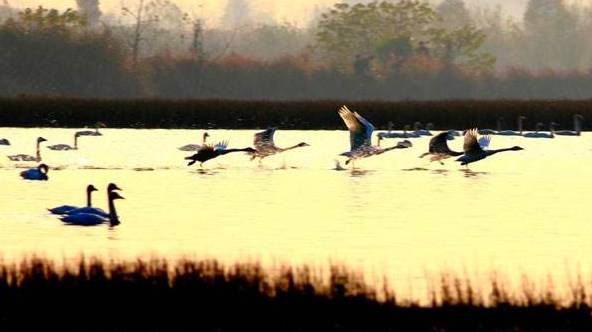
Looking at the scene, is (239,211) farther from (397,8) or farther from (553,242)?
(397,8)

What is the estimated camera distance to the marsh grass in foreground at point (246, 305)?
44.0ft

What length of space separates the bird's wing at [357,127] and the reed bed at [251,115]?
32.2 metres

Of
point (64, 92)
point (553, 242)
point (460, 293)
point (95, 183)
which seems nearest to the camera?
point (460, 293)

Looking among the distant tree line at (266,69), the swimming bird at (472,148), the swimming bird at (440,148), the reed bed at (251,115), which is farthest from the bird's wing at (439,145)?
the distant tree line at (266,69)

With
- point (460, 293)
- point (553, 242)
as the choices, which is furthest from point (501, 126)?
point (460, 293)

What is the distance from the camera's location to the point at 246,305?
14.1m

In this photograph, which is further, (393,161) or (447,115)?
(447,115)

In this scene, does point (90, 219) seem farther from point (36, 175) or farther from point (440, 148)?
point (440, 148)

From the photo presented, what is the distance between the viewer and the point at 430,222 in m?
24.7

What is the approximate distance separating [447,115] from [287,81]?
4694 cm

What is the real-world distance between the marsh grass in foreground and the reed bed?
53.0 meters

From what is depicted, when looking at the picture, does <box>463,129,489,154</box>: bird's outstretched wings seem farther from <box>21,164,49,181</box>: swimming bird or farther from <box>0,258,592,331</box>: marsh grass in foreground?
<box>0,258,592,331</box>: marsh grass in foreground

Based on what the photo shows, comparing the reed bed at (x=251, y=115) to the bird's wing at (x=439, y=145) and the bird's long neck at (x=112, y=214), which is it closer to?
the bird's wing at (x=439, y=145)

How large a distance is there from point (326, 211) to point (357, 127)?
841 centimetres
